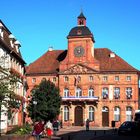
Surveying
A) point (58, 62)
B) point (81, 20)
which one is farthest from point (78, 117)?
point (81, 20)

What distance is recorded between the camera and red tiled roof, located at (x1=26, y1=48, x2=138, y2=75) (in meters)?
87.5

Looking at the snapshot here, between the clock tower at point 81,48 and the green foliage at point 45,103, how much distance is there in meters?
21.3

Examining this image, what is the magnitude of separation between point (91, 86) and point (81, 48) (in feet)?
24.9

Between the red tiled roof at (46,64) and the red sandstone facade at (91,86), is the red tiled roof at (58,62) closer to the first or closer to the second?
the red tiled roof at (46,64)

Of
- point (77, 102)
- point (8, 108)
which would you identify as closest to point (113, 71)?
point (77, 102)

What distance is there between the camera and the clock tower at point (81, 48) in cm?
8706

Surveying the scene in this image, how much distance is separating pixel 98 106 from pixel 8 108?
202ft

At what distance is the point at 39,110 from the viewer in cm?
6284

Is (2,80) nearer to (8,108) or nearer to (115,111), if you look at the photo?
(8,108)

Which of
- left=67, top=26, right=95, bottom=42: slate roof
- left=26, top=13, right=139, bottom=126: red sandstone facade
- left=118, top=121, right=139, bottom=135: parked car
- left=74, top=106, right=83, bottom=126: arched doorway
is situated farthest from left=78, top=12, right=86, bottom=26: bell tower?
left=118, top=121, right=139, bottom=135: parked car

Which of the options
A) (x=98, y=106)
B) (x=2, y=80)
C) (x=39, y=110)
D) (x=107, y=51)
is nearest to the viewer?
(x=2, y=80)

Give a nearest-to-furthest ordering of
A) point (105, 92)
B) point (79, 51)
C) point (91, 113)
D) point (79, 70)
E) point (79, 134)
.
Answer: point (79, 134) → point (91, 113) → point (105, 92) → point (79, 70) → point (79, 51)

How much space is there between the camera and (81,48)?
3445 inches

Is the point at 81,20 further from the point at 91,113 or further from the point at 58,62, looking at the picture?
the point at 91,113
